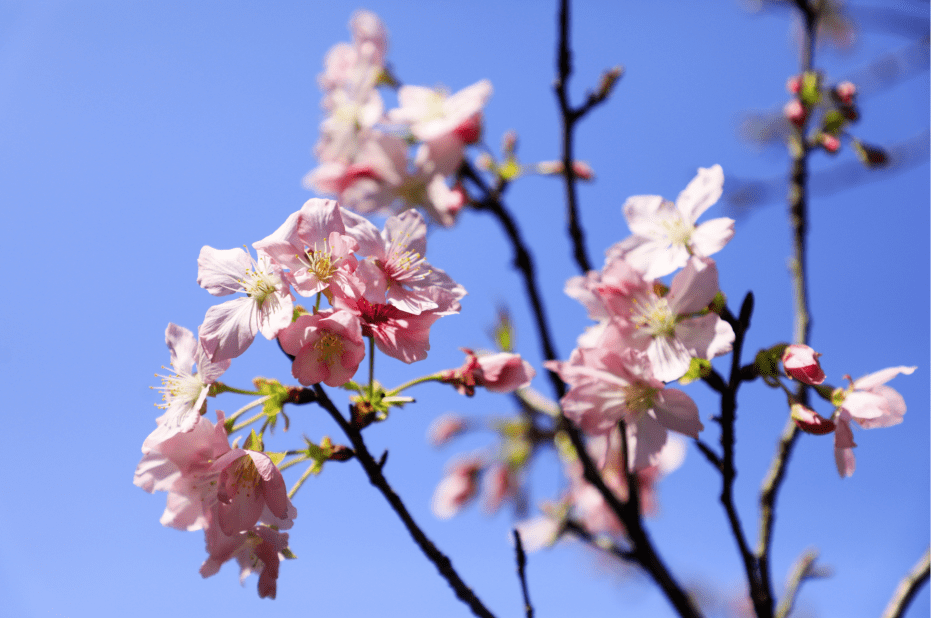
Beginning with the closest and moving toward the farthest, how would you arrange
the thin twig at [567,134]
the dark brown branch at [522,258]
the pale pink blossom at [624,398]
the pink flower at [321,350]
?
the pink flower at [321,350] < the pale pink blossom at [624,398] < the thin twig at [567,134] < the dark brown branch at [522,258]

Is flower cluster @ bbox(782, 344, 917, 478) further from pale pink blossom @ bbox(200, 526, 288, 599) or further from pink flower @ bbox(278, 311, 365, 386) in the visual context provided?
pale pink blossom @ bbox(200, 526, 288, 599)

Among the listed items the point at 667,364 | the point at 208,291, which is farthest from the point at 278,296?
the point at 667,364

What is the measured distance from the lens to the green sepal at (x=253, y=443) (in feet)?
3.97

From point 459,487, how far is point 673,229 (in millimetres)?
2297

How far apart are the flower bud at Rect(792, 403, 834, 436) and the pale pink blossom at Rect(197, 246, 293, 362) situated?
111 centimetres

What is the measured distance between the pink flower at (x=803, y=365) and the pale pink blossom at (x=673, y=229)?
0.93 ft

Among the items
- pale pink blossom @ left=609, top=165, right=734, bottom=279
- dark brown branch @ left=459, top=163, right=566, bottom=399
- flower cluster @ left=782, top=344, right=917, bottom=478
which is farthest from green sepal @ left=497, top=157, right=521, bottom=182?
flower cluster @ left=782, top=344, right=917, bottom=478

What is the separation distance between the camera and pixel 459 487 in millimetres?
3410

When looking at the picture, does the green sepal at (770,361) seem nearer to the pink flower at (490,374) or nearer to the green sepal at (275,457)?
the pink flower at (490,374)

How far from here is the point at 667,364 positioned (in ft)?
4.32

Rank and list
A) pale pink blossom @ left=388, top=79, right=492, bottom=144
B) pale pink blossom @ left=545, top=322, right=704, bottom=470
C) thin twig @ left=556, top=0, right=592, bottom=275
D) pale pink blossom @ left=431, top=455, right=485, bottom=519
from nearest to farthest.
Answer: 1. pale pink blossom @ left=545, top=322, right=704, bottom=470
2. thin twig @ left=556, top=0, right=592, bottom=275
3. pale pink blossom @ left=388, top=79, right=492, bottom=144
4. pale pink blossom @ left=431, top=455, right=485, bottom=519

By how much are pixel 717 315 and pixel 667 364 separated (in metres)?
0.17

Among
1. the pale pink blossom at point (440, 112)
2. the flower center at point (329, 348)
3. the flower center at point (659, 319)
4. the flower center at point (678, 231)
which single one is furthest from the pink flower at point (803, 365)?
the pale pink blossom at point (440, 112)

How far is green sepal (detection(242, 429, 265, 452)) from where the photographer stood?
1.21m
